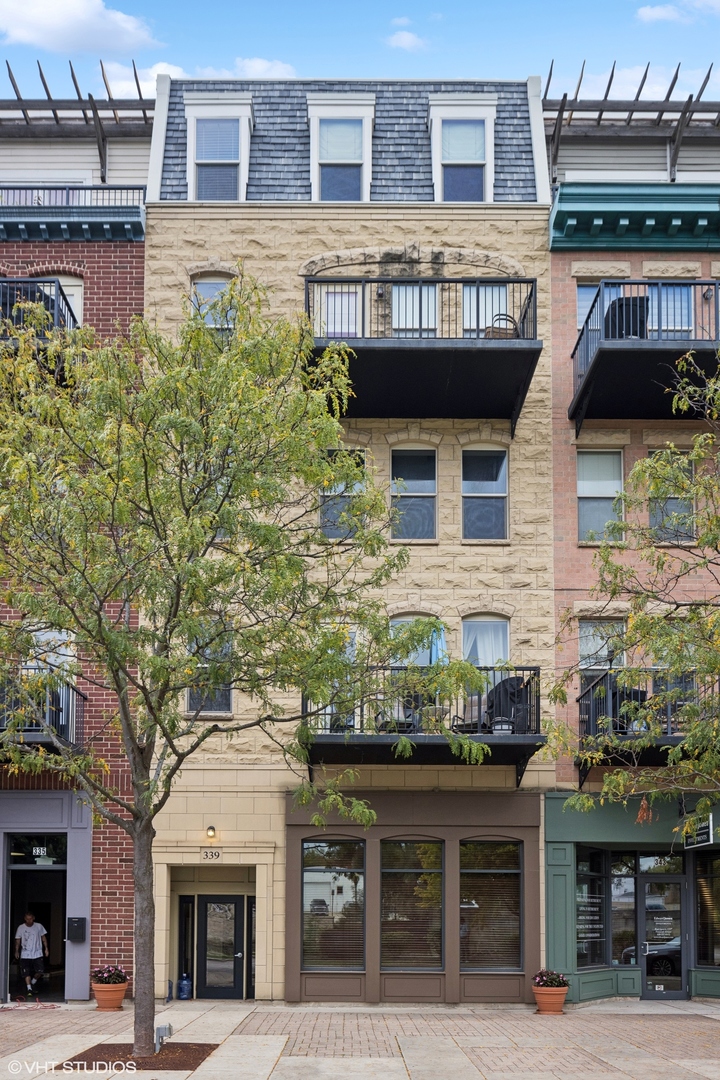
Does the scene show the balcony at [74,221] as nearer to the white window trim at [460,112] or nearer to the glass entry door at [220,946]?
the white window trim at [460,112]

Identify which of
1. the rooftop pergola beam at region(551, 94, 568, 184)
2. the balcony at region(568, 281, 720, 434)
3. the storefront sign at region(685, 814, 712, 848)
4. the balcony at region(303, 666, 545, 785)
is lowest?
the storefront sign at region(685, 814, 712, 848)

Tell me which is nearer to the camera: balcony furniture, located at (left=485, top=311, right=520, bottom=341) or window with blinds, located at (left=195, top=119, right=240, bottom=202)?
balcony furniture, located at (left=485, top=311, right=520, bottom=341)

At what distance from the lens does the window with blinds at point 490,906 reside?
65.8 ft

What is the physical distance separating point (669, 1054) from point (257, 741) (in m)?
8.30

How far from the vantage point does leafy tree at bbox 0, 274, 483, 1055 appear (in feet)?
44.1

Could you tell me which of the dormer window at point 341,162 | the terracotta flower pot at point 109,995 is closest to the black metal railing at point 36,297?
the dormer window at point 341,162

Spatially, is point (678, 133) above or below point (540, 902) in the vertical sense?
above

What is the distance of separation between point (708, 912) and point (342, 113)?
1576 centimetres

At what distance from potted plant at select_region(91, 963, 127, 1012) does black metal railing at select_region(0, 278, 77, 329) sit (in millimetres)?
10232

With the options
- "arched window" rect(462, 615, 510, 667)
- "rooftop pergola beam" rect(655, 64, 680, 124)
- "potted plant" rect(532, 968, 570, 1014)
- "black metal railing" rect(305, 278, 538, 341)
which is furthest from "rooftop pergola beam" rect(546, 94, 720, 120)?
"potted plant" rect(532, 968, 570, 1014)

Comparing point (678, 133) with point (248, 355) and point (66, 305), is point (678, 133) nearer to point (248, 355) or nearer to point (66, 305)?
point (66, 305)

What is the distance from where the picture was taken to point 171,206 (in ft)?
→ 72.5

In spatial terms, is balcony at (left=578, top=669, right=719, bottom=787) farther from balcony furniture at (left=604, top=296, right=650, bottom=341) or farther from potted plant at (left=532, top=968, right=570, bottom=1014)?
balcony furniture at (left=604, top=296, right=650, bottom=341)

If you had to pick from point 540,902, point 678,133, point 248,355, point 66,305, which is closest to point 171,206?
point 66,305
